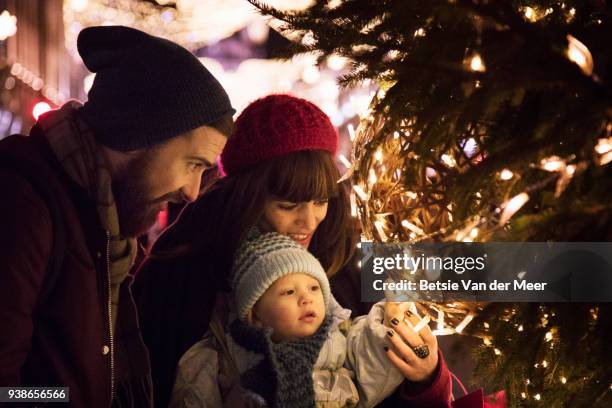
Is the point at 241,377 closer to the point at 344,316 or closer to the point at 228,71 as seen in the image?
the point at 344,316

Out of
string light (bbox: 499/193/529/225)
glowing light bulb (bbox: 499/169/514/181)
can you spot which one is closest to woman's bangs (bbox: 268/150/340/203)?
glowing light bulb (bbox: 499/169/514/181)

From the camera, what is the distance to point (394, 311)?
1.98m

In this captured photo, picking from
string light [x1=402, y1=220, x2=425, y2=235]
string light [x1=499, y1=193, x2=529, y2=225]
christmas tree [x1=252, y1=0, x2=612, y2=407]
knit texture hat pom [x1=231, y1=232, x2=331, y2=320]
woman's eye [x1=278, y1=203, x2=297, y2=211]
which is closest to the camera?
christmas tree [x1=252, y1=0, x2=612, y2=407]

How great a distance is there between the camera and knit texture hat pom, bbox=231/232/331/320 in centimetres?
191

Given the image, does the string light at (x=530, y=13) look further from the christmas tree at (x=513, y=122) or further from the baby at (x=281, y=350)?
the baby at (x=281, y=350)

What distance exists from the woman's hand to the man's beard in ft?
2.20

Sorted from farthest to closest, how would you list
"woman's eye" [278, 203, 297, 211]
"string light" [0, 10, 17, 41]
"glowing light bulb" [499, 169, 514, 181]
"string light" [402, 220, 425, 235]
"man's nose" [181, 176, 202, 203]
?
"string light" [0, 10, 17, 41] → "woman's eye" [278, 203, 297, 211] → "man's nose" [181, 176, 202, 203] → "string light" [402, 220, 425, 235] → "glowing light bulb" [499, 169, 514, 181]

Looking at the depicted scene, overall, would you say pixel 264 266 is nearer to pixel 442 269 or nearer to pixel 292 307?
pixel 292 307

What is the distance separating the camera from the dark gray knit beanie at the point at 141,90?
5.52ft

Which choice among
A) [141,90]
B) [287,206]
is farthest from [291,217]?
[141,90]

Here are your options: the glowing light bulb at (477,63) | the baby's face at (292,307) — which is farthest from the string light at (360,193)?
the glowing light bulb at (477,63)

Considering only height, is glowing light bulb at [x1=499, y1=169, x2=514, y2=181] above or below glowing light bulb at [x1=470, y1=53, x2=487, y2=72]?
below

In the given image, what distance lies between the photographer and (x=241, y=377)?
6.27 feet

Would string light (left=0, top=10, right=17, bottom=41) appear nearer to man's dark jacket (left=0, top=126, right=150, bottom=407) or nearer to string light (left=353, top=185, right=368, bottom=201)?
man's dark jacket (left=0, top=126, right=150, bottom=407)
